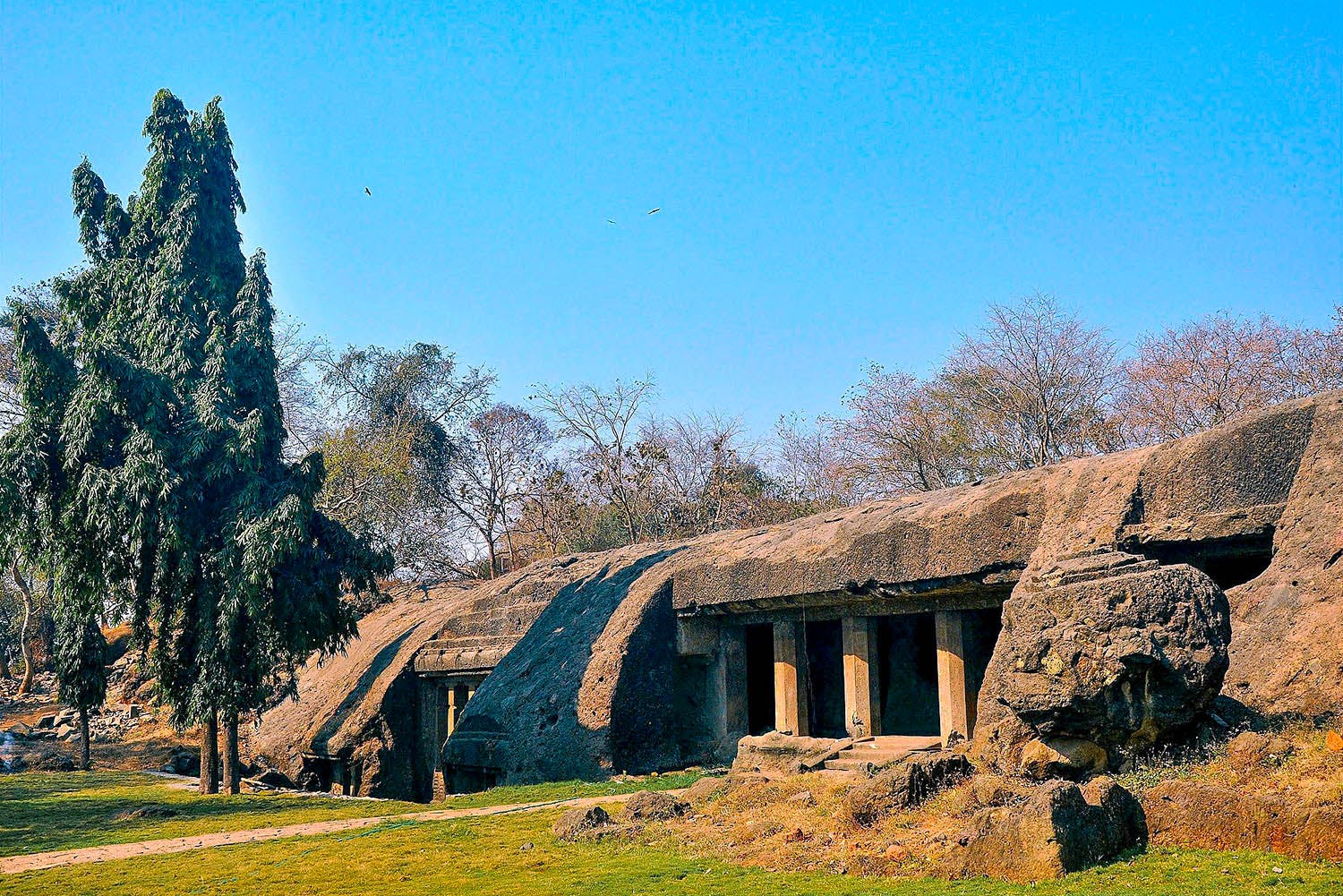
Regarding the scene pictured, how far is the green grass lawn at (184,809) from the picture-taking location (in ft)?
45.5

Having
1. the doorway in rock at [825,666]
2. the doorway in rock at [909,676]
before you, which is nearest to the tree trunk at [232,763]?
the doorway in rock at [825,666]

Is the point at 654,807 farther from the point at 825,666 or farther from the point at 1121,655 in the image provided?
the point at 825,666

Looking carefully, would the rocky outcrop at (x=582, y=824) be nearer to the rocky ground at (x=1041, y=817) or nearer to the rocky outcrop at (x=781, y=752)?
the rocky ground at (x=1041, y=817)

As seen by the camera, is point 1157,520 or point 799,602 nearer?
point 1157,520

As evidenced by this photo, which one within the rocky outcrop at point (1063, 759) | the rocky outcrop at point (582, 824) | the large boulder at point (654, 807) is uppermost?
the rocky outcrop at point (1063, 759)

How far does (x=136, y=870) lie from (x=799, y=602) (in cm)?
851

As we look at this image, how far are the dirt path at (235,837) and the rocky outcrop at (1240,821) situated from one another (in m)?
5.96

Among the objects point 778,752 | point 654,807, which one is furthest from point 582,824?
point 778,752

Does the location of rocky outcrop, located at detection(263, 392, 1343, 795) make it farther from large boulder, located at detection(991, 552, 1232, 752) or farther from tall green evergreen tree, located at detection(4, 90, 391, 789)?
tall green evergreen tree, located at detection(4, 90, 391, 789)

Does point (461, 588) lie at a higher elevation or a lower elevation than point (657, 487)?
lower

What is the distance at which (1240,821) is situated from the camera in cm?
731

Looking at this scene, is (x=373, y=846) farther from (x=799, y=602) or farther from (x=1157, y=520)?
(x=1157, y=520)

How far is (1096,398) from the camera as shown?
30.4m

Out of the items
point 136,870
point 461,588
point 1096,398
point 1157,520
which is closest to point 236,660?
point 136,870
